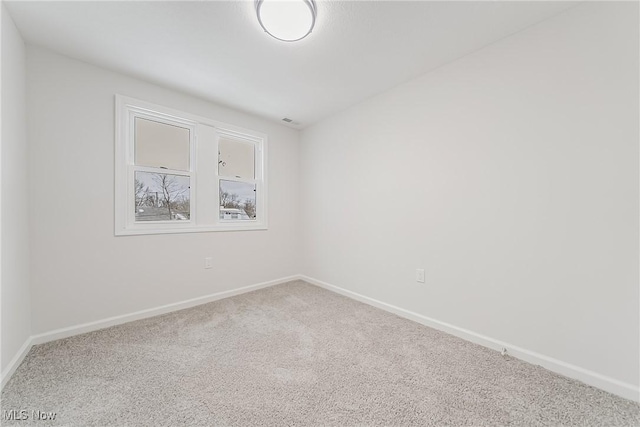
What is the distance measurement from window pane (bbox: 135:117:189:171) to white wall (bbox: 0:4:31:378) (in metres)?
0.76

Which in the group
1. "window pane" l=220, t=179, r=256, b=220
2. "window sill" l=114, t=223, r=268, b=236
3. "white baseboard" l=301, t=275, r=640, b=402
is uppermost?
"window pane" l=220, t=179, r=256, b=220

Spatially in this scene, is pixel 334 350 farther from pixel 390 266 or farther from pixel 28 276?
pixel 28 276

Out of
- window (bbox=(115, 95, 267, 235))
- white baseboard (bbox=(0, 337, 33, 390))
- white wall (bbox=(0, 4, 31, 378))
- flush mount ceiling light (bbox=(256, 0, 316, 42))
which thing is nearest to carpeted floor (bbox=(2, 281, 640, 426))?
white baseboard (bbox=(0, 337, 33, 390))

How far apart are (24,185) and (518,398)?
3.60 metres

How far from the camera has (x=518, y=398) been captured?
1.38m

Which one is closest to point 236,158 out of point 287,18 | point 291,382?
point 287,18

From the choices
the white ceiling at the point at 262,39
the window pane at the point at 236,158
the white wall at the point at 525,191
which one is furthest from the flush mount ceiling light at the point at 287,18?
the window pane at the point at 236,158

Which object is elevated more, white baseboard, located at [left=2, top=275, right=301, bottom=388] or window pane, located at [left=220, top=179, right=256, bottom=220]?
window pane, located at [left=220, top=179, right=256, bottom=220]

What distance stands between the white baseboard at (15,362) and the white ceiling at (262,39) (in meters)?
2.26

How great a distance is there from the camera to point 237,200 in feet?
10.7

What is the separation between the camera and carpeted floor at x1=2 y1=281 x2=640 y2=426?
4.12 feet

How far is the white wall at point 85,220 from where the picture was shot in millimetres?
1938

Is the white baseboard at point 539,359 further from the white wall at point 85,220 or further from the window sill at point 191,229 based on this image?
the white wall at point 85,220

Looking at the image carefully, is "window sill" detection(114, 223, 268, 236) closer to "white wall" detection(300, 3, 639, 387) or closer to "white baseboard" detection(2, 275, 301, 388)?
"white baseboard" detection(2, 275, 301, 388)
